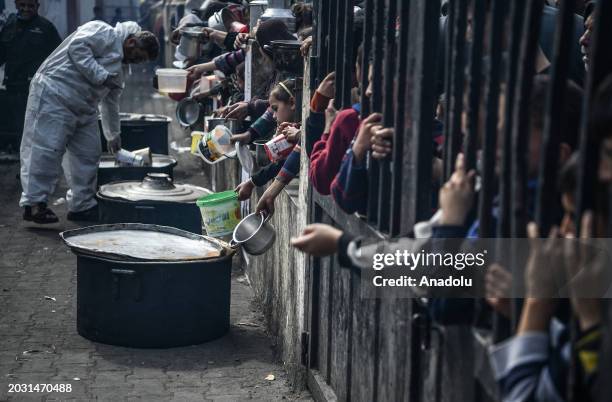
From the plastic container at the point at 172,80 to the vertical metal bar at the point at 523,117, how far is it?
29.0 feet

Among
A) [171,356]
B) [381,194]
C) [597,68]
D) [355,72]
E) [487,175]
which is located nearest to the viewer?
[597,68]

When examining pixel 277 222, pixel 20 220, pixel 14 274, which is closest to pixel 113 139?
pixel 20 220

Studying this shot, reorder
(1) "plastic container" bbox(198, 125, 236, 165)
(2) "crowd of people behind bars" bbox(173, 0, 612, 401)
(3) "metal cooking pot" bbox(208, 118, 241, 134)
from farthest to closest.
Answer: (3) "metal cooking pot" bbox(208, 118, 241, 134)
(1) "plastic container" bbox(198, 125, 236, 165)
(2) "crowd of people behind bars" bbox(173, 0, 612, 401)

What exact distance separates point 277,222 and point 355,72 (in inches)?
72.8

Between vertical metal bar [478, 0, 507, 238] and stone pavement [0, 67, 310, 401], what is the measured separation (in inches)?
114

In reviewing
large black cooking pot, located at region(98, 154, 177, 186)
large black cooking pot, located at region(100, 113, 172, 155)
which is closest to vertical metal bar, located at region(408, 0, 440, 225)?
large black cooking pot, located at region(98, 154, 177, 186)

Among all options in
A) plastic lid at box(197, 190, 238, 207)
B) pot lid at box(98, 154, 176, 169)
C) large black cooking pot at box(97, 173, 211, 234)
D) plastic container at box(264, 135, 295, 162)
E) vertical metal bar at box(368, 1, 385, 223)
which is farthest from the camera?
pot lid at box(98, 154, 176, 169)

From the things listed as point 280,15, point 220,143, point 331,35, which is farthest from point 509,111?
point 280,15

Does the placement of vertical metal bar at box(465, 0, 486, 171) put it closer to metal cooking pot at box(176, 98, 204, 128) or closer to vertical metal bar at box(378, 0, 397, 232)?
vertical metal bar at box(378, 0, 397, 232)

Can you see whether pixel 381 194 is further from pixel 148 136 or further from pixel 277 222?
pixel 148 136

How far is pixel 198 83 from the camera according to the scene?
35.7 ft

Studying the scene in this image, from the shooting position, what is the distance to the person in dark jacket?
40.1 feet

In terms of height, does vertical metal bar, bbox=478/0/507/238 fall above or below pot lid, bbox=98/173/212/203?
above

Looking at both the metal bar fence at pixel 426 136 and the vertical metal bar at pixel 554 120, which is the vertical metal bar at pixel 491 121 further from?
the vertical metal bar at pixel 554 120
